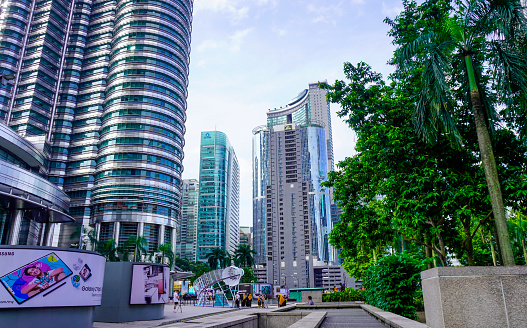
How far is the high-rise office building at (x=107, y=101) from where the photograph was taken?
81.4 metres

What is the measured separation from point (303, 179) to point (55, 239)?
12186cm

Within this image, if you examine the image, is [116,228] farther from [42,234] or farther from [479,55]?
[479,55]

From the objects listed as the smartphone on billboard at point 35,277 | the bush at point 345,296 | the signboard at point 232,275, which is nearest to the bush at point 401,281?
the smartphone on billboard at point 35,277

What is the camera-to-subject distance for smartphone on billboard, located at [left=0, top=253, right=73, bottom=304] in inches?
485

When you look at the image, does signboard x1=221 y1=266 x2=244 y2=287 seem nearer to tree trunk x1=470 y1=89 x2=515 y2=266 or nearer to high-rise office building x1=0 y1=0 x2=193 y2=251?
tree trunk x1=470 y1=89 x2=515 y2=266

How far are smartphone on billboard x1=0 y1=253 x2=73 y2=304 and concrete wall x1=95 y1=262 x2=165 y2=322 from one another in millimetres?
5252

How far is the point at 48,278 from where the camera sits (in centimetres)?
1332

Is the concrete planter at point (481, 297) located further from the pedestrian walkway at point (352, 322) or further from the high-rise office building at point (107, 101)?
the high-rise office building at point (107, 101)

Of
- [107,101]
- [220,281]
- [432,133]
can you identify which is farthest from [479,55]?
[107,101]

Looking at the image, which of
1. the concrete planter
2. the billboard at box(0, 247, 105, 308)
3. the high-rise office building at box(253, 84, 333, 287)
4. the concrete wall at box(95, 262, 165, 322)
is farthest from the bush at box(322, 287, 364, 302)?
the high-rise office building at box(253, 84, 333, 287)

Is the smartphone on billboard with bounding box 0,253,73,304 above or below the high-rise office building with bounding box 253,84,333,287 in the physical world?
below

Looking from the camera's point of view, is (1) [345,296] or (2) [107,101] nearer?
(1) [345,296]

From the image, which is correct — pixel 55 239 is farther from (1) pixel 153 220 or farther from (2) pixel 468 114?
(2) pixel 468 114

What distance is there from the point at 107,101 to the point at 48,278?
83725 mm
